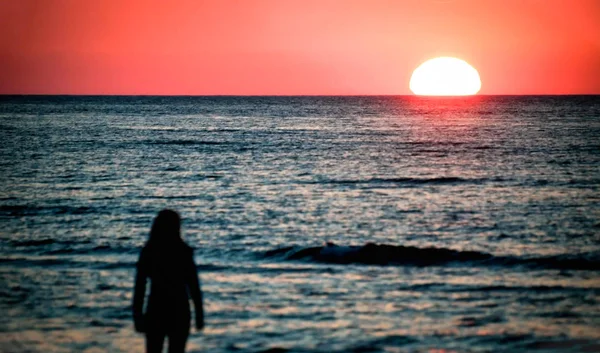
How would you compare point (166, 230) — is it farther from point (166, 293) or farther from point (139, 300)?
point (139, 300)

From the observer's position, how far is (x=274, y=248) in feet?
84.3

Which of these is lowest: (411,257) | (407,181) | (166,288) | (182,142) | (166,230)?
(182,142)

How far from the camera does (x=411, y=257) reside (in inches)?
945

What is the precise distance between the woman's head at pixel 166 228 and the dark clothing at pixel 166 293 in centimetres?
10

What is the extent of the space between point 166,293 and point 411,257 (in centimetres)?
1421

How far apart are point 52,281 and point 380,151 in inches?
2124

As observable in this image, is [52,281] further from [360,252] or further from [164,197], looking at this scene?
[164,197]

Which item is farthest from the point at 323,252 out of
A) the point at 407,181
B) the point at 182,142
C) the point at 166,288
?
the point at 182,142

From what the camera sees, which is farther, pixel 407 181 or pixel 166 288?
pixel 407 181

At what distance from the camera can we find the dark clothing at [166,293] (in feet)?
35.0

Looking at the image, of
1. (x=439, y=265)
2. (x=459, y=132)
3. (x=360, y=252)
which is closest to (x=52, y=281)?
(x=360, y=252)

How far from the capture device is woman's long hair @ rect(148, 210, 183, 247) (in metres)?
10.5

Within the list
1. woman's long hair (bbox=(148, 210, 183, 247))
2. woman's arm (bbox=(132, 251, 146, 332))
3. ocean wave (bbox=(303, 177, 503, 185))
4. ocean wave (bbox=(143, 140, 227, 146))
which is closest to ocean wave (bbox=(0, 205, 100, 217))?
ocean wave (bbox=(303, 177, 503, 185))

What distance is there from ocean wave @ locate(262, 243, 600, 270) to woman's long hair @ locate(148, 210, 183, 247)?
501 inches
